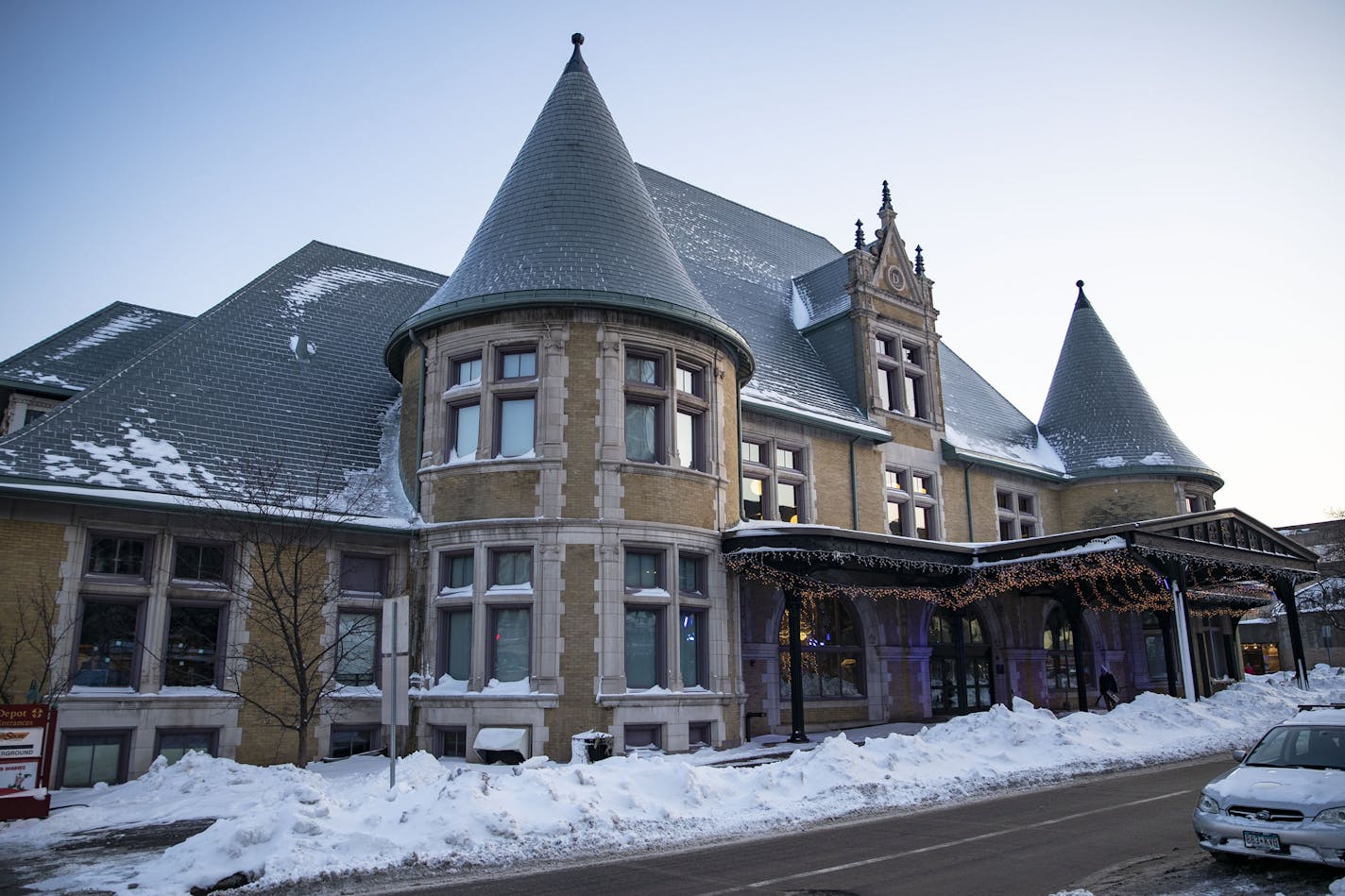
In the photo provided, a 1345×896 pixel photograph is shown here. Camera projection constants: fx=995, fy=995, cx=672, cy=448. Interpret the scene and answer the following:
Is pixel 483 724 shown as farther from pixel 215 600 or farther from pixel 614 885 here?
pixel 614 885

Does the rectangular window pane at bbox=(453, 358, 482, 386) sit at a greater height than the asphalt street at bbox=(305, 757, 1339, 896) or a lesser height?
greater

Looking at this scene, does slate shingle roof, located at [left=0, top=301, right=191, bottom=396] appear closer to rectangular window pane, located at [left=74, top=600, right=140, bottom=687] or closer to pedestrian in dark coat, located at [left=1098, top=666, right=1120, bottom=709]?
rectangular window pane, located at [left=74, top=600, right=140, bottom=687]

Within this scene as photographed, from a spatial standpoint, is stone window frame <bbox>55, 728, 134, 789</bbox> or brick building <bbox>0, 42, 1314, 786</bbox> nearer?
stone window frame <bbox>55, 728, 134, 789</bbox>

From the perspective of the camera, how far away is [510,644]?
17.9 metres

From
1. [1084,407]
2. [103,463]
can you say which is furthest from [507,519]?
[1084,407]

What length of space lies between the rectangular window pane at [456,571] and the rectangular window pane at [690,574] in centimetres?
393

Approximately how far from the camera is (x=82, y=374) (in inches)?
836

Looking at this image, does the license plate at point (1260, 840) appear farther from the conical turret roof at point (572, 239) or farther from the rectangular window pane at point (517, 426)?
the conical turret roof at point (572, 239)

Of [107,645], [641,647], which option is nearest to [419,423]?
[641,647]

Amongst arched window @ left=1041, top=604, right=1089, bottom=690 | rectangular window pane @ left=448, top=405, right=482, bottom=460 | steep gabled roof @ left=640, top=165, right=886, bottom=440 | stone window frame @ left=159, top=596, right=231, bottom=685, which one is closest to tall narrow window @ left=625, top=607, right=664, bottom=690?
rectangular window pane @ left=448, top=405, right=482, bottom=460

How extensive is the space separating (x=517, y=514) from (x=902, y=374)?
13.9 metres

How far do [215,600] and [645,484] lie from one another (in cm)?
776

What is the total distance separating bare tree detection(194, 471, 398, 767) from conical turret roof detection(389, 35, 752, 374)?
450 cm

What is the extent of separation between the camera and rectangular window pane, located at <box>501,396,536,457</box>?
18.7 meters
